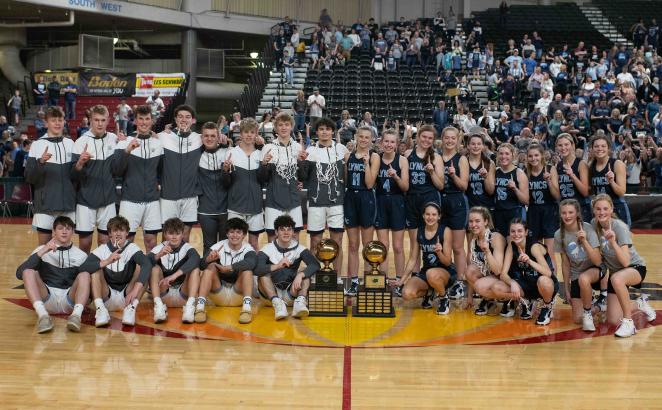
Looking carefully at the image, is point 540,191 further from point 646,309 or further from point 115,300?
point 115,300

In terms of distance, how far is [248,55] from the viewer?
2919 cm

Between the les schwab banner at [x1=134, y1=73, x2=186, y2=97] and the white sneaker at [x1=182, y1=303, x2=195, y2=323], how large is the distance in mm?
17212

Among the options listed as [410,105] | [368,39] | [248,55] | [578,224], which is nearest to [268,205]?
[578,224]

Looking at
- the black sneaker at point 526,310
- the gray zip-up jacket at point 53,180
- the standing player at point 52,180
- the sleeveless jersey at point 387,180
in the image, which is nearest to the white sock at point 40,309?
the standing player at point 52,180

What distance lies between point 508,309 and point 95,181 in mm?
3904

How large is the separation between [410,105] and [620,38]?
9.37 metres

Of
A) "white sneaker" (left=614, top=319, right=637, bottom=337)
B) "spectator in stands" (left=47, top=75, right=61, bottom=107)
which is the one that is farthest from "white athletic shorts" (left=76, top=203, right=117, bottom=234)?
"spectator in stands" (left=47, top=75, right=61, bottom=107)

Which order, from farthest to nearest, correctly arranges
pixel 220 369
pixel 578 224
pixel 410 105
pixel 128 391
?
pixel 410 105
pixel 578 224
pixel 220 369
pixel 128 391

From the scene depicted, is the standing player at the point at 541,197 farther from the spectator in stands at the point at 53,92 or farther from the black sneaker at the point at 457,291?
the spectator in stands at the point at 53,92

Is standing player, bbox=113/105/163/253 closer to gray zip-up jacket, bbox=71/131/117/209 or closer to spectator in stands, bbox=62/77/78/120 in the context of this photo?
gray zip-up jacket, bbox=71/131/117/209

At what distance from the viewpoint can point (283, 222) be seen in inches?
260

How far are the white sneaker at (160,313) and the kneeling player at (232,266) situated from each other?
0.26 meters

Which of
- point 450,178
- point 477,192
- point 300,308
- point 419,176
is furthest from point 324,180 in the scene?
point 477,192

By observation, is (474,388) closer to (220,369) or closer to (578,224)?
(220,369)
